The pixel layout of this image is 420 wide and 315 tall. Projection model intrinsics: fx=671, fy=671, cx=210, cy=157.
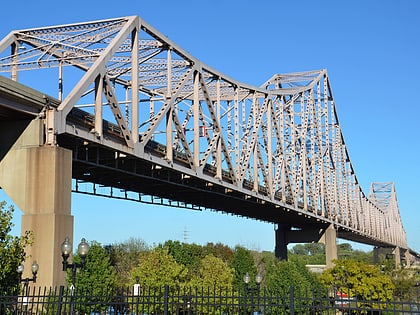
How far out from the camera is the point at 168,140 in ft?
131

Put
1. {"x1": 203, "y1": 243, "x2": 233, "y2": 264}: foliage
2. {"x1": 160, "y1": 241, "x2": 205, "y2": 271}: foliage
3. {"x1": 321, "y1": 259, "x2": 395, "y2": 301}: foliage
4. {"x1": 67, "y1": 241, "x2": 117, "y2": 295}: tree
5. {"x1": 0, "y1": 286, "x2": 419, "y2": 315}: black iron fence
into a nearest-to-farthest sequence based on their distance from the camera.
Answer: {"x1": 0, "y1": 286, "x2": 419, "y2": 315}: black iron fence → {"x1": 67, "y1": 241, "x2": 117, "y2": 295}: tree → {"x1": 321, "y1": 259, "x2": 395, "y2": 301}: foliage → {"x1": 160, "y1": 241, "x2": 205, "y2": 271}: foliage → {"x1": 203, "y1": 243, "x2": 233, "y2": 264}: foliage

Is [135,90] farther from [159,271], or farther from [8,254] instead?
[159,271]

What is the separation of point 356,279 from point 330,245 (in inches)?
1066

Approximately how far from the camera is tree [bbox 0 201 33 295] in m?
23.6

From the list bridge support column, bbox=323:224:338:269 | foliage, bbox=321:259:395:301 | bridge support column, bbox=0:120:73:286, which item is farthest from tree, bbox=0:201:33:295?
bridge support column, bbox=323:224:338:269

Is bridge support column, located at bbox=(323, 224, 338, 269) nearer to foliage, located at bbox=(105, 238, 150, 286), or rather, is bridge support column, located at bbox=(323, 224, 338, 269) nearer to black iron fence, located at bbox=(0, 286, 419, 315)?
foliage, located at bbox=(105, 238, 150, 286)

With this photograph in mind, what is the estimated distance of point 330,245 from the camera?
83875 mm

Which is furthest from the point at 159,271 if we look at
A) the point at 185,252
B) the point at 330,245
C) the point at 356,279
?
the point at 185,252

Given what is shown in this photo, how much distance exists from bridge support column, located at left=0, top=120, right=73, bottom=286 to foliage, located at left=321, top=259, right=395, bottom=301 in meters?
31.8

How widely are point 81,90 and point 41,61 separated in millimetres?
8847

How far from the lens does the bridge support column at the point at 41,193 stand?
26.6 metres

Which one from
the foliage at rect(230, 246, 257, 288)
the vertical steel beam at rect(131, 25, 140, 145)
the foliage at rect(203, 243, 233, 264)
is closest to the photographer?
the vertical steel beam at rect(131, 25, 140, 145)

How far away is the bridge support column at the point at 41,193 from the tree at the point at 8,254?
5.32 feet

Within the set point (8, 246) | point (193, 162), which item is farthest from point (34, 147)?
point (193, 162)
